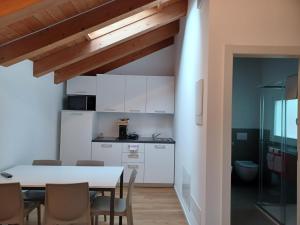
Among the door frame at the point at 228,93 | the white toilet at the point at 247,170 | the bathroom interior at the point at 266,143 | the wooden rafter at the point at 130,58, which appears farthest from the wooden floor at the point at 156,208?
the wooden rafter at the point at 130,58

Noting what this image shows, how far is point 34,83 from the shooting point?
175 inches

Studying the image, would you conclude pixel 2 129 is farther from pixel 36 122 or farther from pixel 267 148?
pixel 267 148

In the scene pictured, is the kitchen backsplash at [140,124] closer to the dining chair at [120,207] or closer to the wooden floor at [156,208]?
the wooden floor at [156,208]

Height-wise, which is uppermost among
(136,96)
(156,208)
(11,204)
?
(136,96)

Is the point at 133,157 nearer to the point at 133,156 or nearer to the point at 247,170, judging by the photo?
the point at 133,156

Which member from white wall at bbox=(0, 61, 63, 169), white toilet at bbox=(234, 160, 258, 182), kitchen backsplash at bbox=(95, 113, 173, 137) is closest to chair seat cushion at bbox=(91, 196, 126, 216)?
white wall at bbox=(0, 61, 63, 169)

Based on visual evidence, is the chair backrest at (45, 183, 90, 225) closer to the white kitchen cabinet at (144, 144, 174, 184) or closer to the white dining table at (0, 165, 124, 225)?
the white dining table at (0, 165, 124, 225)

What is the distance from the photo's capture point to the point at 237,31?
9.25 feet

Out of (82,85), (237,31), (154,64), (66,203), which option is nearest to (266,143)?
(237,31)

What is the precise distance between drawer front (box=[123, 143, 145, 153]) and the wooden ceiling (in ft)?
5.50

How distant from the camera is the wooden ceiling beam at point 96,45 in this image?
4.28 metres

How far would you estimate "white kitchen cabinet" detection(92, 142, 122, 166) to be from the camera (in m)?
5.65

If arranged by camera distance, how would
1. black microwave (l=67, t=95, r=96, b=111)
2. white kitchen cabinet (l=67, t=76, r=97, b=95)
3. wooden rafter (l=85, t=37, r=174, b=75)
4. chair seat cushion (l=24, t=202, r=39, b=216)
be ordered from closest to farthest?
chair seat cushion (l=24, t=202, r=39, b=216)
black microwave (l=67, t=95, r=96, b=111)
white kitchen cabinet (l=67, t=76, r=97, b=95)
wooden rafter (l=85, t=37, r=174, b=75)

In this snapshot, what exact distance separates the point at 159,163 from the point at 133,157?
529 mm
